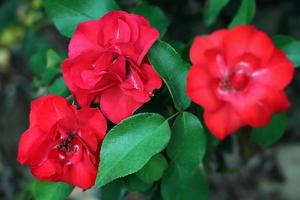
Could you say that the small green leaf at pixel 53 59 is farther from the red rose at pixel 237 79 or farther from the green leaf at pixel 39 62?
the red rose at pixel 237 79

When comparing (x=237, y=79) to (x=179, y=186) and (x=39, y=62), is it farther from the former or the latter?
(x=39, y=62)

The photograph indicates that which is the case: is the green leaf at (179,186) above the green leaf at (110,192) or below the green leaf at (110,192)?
above

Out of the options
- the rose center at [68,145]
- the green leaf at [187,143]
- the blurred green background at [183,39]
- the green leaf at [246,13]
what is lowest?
the blurred green background at [183,39]

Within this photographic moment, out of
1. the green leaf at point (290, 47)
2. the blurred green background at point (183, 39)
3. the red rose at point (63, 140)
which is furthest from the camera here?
the blurred green background at point (183, 39)

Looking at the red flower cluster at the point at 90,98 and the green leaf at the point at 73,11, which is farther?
the green leaf at the point at 73,11

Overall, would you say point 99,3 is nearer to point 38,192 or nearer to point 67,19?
point 67,19

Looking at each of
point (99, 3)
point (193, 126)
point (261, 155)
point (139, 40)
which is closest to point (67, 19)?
point (99, 3)

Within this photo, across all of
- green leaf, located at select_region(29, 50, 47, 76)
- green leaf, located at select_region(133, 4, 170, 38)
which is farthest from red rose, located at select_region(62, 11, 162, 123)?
green leaf, located at select_region(29, 50, 47, 76)

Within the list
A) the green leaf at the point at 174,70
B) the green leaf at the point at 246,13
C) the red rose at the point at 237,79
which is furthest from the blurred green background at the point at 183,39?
the red rose at the point at 237,79
